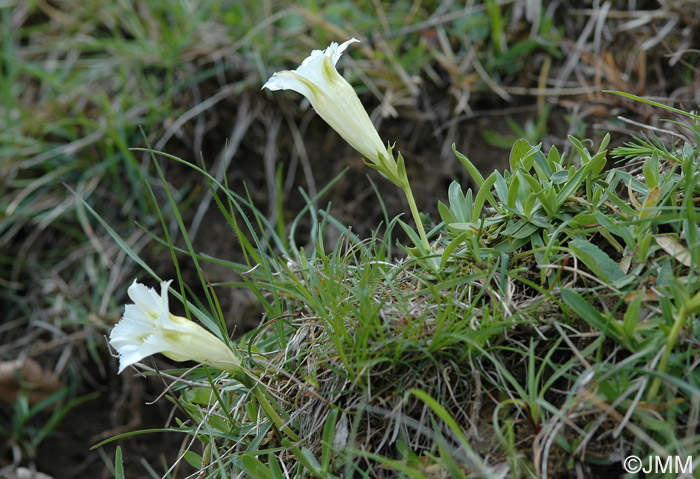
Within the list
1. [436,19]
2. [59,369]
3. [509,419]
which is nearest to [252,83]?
[436,19]

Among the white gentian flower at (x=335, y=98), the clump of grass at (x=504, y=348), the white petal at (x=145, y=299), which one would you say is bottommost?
the clump of grass at (x=504, y=348)

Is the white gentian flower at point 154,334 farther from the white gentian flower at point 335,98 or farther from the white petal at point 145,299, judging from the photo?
the white gentian flower at point 335,98

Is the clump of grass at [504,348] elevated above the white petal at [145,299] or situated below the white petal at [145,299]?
below

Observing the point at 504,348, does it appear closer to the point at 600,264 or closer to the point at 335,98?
the point at 600,264

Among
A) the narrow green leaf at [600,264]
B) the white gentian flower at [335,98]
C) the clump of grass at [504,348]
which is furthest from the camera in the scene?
the white gentian flower at [335,98]

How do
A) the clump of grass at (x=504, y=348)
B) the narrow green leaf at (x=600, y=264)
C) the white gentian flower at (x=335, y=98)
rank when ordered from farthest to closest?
the white gentian flower at (x=335, y=98)
the narrow green leaf at (x=600, y=264)
the clump of grass at (x=504, y=348)

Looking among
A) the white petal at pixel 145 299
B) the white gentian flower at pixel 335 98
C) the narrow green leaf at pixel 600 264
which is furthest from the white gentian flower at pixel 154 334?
the narrow green leaf at pixel 600 264

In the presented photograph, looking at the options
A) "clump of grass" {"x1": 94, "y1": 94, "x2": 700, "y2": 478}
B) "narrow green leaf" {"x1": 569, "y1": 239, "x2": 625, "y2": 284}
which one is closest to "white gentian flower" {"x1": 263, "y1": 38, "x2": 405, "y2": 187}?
"clump of grass" {"x1": 94, "y1": 94, "x2": 700, "y2": 478}
